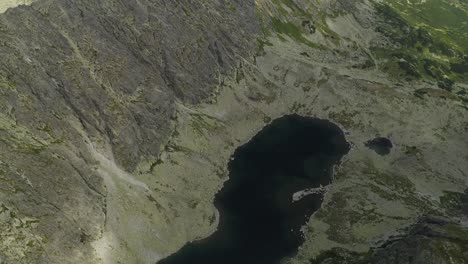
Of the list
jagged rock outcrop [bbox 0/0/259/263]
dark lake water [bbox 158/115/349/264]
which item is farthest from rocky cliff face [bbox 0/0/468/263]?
dark lake water [bbox 158/115/349/264]

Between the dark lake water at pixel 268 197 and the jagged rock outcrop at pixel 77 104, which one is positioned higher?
the jagged rock outcrop at pixel 77 104

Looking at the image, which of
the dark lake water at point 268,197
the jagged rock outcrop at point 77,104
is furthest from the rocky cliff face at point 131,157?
the dark lake water at point 268,197

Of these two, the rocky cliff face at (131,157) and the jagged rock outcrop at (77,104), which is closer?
the jagged rock outcrop at (77,104)

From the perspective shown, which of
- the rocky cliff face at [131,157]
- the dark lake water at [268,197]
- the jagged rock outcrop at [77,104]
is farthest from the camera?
the dark lake water at [268,197]

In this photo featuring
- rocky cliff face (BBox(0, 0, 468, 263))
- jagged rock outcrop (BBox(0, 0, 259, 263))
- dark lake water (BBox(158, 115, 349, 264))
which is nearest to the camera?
jagged rock outcrop (BBox(0, 0, 259, 263))

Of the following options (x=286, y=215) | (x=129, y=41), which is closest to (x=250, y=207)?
(x=286, y=215)

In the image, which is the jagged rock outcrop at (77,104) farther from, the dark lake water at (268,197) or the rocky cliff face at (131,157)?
the dark lake water at (268,197)

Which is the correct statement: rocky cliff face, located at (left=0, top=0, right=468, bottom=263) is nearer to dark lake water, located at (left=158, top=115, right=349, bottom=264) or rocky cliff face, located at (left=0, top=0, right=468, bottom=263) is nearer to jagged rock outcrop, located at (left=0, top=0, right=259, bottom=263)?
jagged rock outcrop, located at (left=0, top=0, right=259, bottom=263)

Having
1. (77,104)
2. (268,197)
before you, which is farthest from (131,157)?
(268,197)

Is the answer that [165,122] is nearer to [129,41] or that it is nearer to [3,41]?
[129,41]
